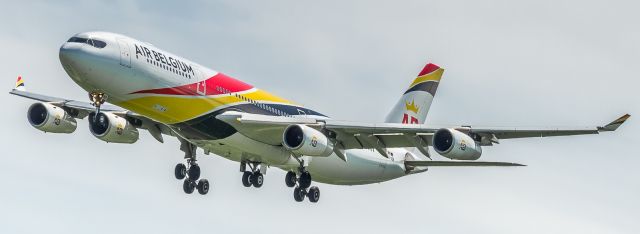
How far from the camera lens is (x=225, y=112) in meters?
62.3

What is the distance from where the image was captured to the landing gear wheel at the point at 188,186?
225 ft

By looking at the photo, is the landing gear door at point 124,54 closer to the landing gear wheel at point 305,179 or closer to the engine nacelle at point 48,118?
the engine nacelle at point 48,118

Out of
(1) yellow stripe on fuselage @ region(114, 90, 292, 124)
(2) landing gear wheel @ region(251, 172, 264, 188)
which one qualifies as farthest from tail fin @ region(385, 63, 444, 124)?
(1) yellow stripe on fuselage @ region(114, 90, 292, 124)

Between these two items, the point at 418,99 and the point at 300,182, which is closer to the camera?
the point at 300,182

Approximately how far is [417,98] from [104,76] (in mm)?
25976

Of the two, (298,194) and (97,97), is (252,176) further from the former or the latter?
(97,97)

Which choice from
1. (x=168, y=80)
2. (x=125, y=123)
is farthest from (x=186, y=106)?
(x=125, y=123)

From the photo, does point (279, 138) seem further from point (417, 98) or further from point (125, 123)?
point (417, 98)

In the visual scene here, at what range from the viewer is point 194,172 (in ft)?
225

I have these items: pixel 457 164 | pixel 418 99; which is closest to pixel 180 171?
pixel 457 164

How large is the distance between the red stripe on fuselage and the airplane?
0.18ft

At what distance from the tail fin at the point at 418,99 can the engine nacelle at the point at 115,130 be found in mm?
18354

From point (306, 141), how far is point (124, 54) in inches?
376

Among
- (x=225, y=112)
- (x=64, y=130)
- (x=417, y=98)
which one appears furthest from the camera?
(x=417, y=98)
